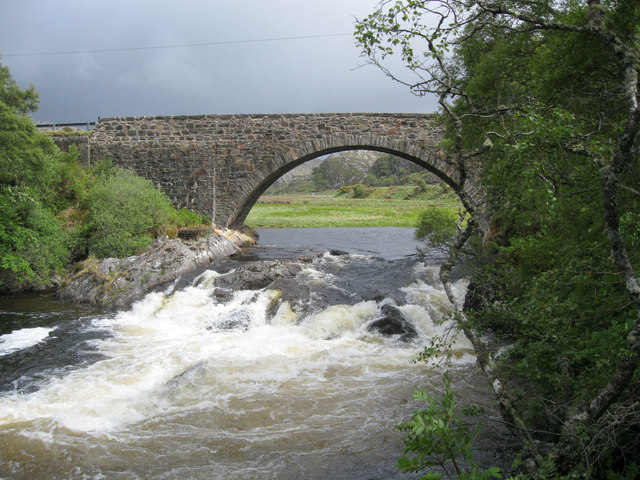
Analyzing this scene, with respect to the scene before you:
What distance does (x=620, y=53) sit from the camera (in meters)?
3.36

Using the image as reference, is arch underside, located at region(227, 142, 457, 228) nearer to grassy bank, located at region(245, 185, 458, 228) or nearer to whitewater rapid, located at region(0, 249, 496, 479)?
whitewater rapid, located at region(0, 249, 496, 479)

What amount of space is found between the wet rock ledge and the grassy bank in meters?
16.5

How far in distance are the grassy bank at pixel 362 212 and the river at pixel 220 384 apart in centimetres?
1876

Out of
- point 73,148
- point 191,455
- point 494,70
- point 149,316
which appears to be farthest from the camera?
point 73,148

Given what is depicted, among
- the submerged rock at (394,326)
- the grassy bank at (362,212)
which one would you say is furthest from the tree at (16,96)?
the grassy bank at (362,212)

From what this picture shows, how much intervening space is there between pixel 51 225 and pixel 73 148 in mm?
5864

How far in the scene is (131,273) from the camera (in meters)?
13.2

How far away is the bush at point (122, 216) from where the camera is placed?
1520cm

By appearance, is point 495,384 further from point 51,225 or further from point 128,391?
point 51,225

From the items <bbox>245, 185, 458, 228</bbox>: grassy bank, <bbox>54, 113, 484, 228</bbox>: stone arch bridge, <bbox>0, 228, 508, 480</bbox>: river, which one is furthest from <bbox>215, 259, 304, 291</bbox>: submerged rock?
<bbox>245, 185, 458, 228</bbox>: grassy bank

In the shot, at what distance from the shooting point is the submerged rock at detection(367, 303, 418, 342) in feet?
30.8

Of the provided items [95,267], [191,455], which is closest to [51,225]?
[95,267]

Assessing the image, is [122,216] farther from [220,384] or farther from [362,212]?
[362,212]

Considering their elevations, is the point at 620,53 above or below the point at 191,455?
above
